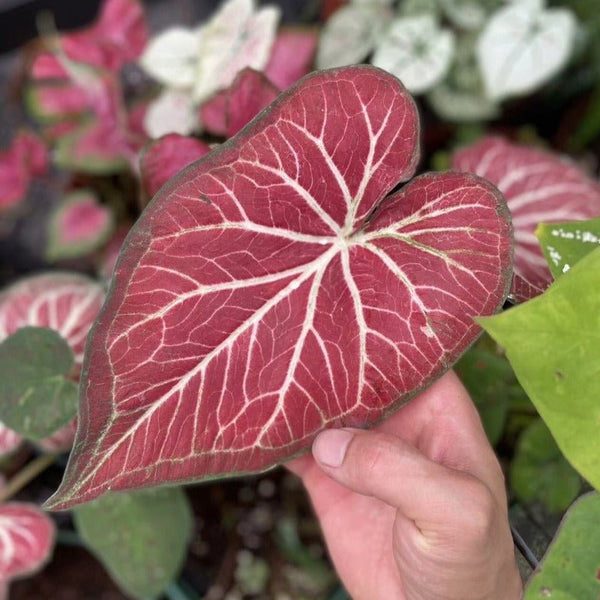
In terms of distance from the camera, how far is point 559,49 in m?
1.02

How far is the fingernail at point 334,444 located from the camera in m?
0.56

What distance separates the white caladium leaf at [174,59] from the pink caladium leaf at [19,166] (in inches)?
9.9

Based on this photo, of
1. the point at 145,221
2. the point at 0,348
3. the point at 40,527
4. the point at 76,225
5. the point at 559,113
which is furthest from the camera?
the point at 559,113

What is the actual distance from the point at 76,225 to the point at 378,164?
0.70 m

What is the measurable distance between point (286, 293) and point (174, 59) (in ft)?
2.13

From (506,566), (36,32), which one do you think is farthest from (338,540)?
(36,32)

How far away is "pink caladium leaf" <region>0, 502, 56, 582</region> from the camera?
878 millimetres

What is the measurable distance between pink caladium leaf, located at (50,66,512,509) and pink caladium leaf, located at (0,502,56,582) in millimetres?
451

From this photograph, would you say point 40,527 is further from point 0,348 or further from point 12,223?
point 12,223

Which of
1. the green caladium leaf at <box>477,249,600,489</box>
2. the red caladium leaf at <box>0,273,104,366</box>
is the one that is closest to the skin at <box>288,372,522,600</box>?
the green caladium leaf at <box>477,249,600,489</box>

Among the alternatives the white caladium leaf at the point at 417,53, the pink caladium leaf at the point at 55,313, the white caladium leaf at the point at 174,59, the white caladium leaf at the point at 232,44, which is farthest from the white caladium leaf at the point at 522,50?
the pink caladium leaf at the point at 55,313

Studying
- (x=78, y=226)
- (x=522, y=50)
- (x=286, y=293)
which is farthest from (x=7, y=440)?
(x=522, y=50)

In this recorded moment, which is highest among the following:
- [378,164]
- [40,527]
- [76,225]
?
[378,164]

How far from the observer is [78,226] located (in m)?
1.13
